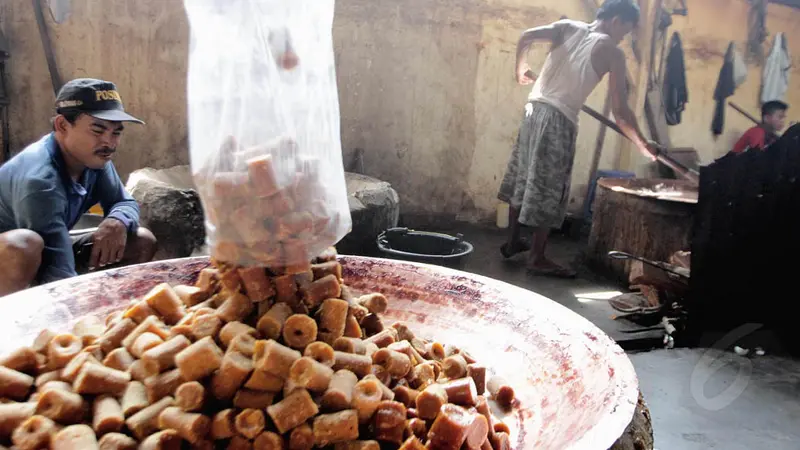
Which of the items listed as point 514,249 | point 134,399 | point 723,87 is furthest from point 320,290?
point 723,87

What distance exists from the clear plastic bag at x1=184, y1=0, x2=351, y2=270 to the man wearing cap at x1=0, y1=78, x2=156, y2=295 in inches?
72.5

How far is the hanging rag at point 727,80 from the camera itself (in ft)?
28.8

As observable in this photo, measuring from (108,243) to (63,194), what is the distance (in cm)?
40

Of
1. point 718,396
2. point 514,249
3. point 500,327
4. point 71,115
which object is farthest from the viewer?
point 514,249

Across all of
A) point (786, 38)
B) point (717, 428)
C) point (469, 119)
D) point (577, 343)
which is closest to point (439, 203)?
point (469, 119)

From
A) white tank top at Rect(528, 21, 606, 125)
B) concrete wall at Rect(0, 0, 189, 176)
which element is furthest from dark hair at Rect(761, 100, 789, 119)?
concrete wall at Rect(0, 0, 189, 176)

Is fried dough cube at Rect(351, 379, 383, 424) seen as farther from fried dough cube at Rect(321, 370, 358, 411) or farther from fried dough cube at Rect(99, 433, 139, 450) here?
fried dough cube at Rect(99, 433, 139, 450)

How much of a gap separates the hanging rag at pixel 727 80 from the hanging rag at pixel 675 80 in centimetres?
102

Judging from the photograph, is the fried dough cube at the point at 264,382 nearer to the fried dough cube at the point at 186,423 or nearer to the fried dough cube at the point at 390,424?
the fried dough cube at the point at 186,423

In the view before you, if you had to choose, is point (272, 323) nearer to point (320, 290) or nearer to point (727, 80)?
point (320, 290)

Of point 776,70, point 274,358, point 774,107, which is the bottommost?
point 274,358

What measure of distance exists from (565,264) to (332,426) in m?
5.36

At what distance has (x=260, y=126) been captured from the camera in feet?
4.01

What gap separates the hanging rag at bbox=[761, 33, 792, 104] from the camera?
944cm
